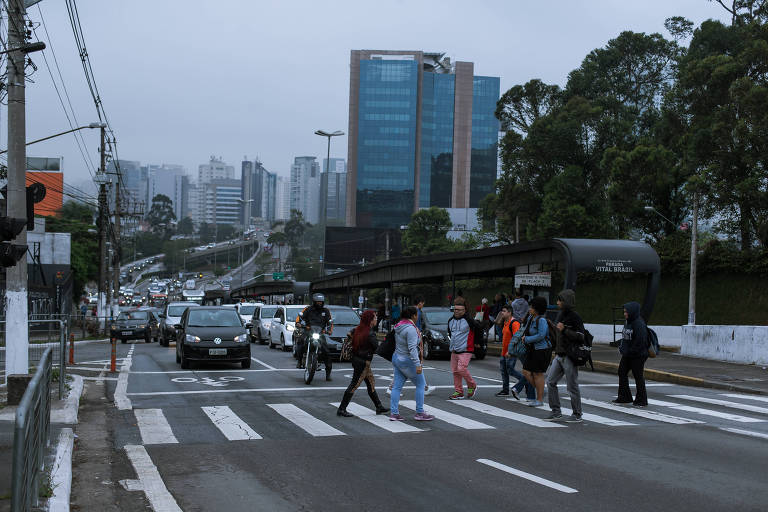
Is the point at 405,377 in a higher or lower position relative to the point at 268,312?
higher

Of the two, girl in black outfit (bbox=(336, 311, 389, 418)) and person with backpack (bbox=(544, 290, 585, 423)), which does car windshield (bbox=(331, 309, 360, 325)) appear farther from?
person with backpack (bbox=(544, 290, 585, 423))

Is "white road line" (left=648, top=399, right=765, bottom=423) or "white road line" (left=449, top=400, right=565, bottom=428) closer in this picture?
"white road line" (left=449, top=400, right=565, bottom=428)

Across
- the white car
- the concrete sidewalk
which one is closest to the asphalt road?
the concrete sidewalk

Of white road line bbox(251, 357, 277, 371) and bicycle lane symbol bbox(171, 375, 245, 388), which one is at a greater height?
bicycle lane symbol bbox(171, 375, 245, 388)

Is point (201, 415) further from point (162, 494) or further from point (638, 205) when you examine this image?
point (638, 205)

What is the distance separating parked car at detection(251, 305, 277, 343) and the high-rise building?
121 m

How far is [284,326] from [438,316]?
5.48 metres

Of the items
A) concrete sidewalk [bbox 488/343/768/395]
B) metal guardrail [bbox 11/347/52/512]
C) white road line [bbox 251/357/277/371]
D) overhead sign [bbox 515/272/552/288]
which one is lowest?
white road line [bbox 251/357/277/371]

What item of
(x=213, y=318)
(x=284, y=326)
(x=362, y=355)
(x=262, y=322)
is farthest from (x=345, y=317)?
(x=362, y=355)

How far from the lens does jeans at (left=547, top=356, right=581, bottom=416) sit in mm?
12000

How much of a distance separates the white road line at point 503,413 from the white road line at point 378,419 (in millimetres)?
1710

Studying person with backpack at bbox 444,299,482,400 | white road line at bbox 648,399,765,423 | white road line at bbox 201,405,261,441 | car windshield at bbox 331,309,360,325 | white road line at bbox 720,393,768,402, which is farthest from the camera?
car windshield at bbox 331,309,360,325

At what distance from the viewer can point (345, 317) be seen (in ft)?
80.6

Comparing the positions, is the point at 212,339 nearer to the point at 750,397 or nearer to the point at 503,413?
the point at 503,413
